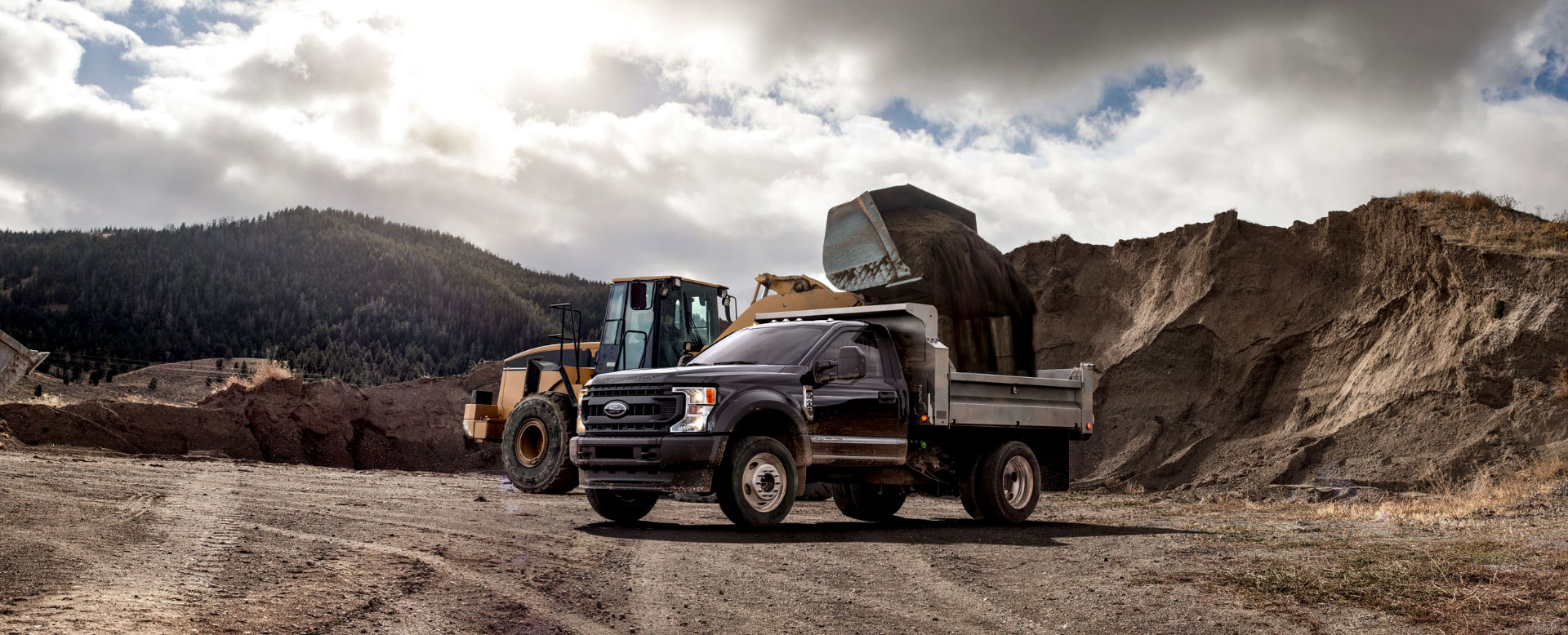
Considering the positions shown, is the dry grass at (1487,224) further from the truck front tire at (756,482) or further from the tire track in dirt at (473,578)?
the tire track in dirt at (473,578)

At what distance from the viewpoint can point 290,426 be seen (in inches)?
1123

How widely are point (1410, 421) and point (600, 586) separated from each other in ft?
58.5

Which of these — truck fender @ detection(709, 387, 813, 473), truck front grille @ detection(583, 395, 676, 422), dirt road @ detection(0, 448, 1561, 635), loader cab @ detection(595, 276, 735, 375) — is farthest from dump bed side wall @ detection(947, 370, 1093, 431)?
loader cab @ detection(595, 276, 735, 375)

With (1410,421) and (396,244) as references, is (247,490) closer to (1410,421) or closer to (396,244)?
(1410,421)

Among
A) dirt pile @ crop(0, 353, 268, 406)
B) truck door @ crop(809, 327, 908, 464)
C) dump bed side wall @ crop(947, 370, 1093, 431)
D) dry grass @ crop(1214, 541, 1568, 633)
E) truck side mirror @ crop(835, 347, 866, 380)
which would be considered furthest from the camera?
dirt pile @ crop(0, 353, 268, 406)

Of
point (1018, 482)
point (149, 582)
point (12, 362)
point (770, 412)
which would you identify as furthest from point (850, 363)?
point (12, 362)

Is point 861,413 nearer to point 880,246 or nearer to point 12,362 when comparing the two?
point 880,246

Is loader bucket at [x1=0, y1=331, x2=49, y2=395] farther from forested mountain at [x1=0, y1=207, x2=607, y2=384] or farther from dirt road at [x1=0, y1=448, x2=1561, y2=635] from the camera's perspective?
forested mountain at [x1=0, y1=207, x2=607, y2=384]

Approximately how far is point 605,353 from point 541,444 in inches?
72.7

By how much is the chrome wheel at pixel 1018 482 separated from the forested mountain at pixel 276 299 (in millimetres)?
71095

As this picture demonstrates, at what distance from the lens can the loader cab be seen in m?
17.2

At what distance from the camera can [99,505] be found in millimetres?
11539

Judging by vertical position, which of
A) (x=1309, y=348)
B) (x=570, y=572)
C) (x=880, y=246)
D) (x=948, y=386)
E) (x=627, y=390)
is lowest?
(x=570, y=572)

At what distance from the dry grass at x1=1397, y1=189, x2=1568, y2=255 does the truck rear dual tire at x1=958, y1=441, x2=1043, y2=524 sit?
44.1 feet
